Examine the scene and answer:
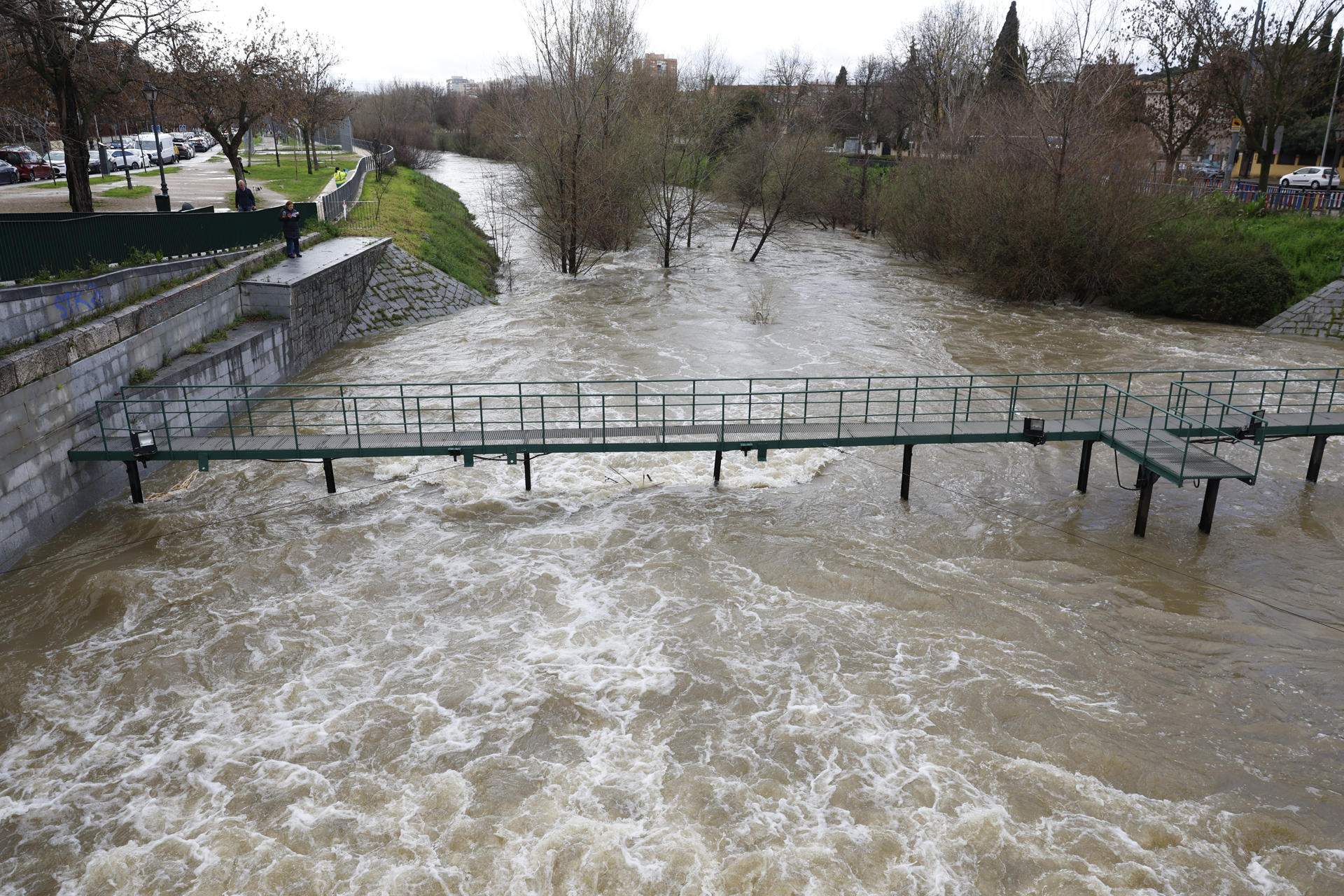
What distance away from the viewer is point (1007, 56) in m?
56.3

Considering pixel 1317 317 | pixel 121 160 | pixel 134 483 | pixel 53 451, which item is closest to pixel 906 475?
pixel 134 483

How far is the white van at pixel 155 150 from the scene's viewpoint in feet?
134

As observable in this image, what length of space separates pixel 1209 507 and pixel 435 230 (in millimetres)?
28583

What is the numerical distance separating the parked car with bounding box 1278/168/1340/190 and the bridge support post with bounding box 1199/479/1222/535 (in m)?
33.9

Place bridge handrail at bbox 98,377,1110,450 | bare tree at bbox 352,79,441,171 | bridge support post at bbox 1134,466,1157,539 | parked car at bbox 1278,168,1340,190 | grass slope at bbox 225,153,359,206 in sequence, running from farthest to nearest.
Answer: bare tree at bbox 352,79,441,171, parked car at bbox 1278,168,1340,190, grass slope at bbox 225,153,359,206, bridge handrail at bbox 98,377,1110,450, bridge support post at bbox 1134,466,1157,539

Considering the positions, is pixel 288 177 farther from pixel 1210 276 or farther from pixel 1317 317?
pixel 1317 317

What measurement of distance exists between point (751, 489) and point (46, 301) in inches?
435

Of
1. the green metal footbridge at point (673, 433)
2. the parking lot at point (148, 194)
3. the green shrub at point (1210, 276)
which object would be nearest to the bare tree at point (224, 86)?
the parking lot at point (148, 194)

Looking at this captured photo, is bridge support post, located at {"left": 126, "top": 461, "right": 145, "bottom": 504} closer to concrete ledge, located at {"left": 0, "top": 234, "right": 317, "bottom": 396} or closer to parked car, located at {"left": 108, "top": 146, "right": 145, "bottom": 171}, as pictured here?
concrete ledge, located at {"left": 0, "top": 234, "right": 317, "bottom": 396}

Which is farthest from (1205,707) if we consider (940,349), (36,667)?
(940,349)

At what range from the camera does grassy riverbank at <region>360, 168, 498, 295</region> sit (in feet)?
100

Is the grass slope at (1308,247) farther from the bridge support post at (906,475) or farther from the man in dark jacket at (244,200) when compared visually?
the man in dark jacket at (244,200)

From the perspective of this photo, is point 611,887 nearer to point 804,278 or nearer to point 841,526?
point 841,526

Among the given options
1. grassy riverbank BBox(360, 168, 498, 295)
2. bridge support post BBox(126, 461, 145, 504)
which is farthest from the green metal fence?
grassy riverbank BBox(360, 168, 498, 295)
